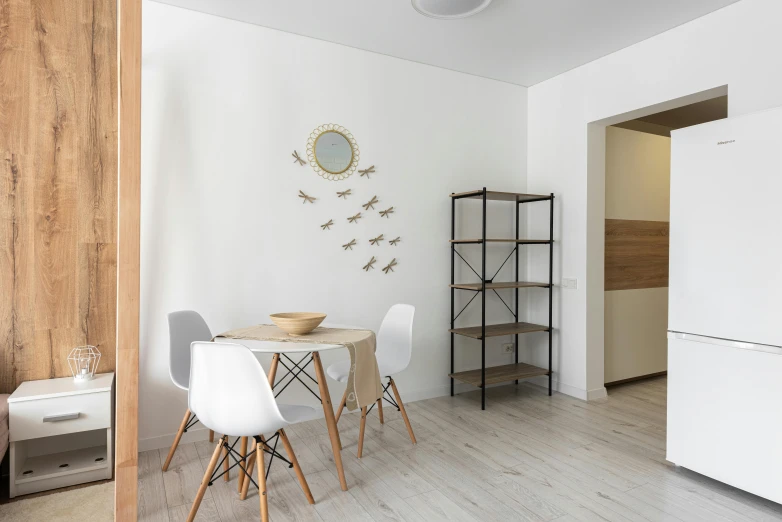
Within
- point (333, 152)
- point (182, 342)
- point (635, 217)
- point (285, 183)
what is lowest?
point (182, 342)

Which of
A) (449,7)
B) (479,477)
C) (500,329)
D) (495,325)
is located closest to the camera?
(479,477)

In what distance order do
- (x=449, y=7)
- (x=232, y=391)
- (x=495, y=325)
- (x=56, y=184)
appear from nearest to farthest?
1. (x=232, y=391)
2. (x=56, y=184)
3. (x=449, y=7)
4. (x=495, y=325)

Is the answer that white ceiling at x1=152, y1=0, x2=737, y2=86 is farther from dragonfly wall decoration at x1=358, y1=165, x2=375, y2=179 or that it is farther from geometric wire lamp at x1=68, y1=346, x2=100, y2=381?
geometric wire lamp at x1=68, y1=346, x2=100, y2=381

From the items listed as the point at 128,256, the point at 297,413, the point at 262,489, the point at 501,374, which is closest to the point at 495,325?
the point at 501,374

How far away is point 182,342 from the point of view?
2.78m

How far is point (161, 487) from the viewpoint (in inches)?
97.0

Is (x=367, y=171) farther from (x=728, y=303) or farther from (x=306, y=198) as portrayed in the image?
(x=728, y=303)

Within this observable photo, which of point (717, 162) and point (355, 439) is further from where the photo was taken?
point (355, 439)

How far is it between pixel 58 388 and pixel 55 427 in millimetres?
215

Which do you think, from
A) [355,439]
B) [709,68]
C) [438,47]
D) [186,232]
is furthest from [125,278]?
[709,68]

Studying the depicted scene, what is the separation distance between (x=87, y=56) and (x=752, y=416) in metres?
4.11

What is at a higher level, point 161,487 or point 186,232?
point 186,232

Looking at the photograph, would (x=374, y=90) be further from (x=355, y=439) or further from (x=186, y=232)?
(x=355, y=439)

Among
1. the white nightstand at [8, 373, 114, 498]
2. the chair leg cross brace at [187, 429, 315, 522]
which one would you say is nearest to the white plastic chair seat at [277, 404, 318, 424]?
the chair leg cross brace at [187, 429, 315, 522]
